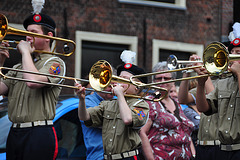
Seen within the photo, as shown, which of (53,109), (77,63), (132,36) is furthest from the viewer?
(132,36)

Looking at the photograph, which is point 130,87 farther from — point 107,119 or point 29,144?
point 29,144

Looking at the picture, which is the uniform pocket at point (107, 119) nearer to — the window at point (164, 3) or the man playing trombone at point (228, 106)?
the man playing trombone at point (228, 106)

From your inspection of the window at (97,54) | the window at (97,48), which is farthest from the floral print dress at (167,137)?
the window at (97,54)

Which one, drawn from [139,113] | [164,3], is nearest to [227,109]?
[139,113]

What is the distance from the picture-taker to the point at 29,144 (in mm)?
4184

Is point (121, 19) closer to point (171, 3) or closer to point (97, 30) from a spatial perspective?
point (97, 30)

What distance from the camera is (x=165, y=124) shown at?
17.4 feet

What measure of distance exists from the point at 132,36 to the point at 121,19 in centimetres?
51

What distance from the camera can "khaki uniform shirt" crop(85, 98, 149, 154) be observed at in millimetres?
4559

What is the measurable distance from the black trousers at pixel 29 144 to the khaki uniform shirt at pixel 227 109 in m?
1.59

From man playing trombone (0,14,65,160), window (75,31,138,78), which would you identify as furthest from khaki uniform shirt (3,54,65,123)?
window (75,31,138,78)

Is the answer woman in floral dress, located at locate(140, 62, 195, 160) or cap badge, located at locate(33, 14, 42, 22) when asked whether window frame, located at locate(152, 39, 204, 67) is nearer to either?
woman in floral dress, located at locate(140, 62, 195, 160)

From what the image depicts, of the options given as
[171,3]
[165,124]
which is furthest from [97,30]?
[165,124]

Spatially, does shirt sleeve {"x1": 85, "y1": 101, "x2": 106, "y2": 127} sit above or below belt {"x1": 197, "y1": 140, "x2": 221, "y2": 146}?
above
